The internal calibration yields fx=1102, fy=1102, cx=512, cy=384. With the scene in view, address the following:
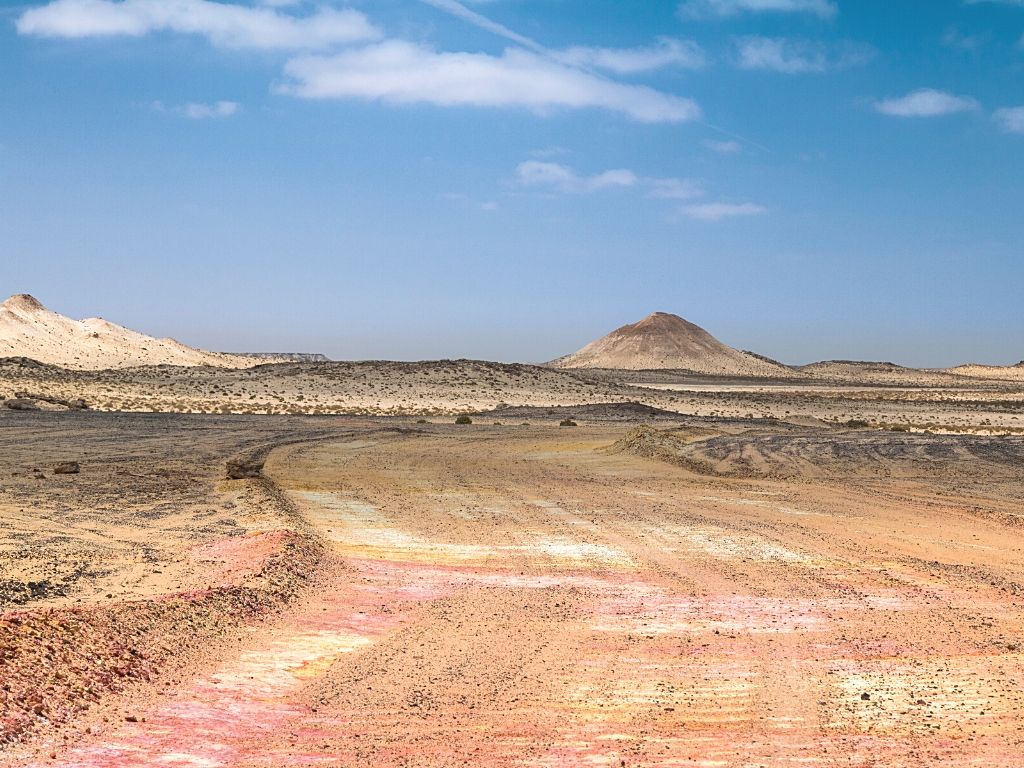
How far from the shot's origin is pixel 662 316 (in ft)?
655

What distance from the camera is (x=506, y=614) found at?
11031 mm

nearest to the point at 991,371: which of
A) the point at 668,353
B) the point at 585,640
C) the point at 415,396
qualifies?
the point at 668,353

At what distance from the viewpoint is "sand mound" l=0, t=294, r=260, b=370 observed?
368 ft

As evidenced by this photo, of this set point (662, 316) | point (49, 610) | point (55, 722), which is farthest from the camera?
point (662, 316)

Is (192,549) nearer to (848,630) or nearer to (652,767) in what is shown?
(848,630)

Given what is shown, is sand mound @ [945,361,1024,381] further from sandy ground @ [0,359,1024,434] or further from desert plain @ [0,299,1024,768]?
desert plain @ [0,299,1024,768]

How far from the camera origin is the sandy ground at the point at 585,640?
7016mm

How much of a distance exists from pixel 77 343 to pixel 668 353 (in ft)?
308

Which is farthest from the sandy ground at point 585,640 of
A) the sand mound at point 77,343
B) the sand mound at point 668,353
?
the sand mound at point 668,353

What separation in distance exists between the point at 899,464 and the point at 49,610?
80.5 ft

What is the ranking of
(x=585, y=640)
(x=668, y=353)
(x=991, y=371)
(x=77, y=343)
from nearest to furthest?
1. (x=585, y=640)
2. (x=77, y=343)
3. (x=668, y=353)
4. (x=991, y=371)

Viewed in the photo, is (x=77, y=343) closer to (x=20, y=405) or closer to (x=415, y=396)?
(x=415, y=396)

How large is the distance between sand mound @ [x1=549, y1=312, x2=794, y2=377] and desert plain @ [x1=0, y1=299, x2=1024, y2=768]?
478ft

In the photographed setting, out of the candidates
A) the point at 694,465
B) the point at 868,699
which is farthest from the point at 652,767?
the point at 694,465
